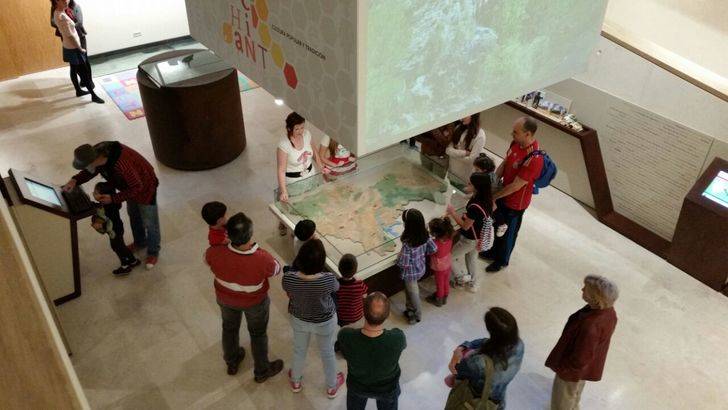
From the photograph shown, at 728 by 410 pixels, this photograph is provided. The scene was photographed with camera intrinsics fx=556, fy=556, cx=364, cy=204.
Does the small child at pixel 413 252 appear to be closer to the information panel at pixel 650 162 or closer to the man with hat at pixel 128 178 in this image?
the man with hat at pixel 128 178

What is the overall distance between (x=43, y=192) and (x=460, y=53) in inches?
176

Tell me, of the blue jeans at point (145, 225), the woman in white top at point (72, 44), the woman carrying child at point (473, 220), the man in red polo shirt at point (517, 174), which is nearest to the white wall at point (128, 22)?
the woman in white top at point (72, 44)

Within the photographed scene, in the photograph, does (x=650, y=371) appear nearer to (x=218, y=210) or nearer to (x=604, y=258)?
(x=604, y=258)

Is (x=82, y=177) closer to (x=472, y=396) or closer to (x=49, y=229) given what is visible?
(x=49, y=229)

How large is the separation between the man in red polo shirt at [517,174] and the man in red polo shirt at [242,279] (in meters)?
2.34

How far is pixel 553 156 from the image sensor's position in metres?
7.04

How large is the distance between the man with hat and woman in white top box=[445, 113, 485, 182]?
9.69 ft

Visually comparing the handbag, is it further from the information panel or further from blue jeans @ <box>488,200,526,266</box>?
the information panel

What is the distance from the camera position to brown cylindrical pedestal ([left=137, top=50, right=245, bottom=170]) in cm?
665

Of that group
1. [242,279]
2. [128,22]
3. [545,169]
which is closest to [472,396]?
[242,279]

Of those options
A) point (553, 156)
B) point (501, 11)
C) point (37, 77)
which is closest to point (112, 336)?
point (501, 11)

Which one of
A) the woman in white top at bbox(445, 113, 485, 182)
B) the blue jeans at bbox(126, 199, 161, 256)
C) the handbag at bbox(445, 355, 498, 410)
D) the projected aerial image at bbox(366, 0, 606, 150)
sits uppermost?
the projected aerial image at bbox(366, 0, 606, 150)

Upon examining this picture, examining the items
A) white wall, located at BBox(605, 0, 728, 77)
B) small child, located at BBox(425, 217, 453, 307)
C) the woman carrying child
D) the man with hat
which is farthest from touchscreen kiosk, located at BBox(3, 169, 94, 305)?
white wall, located at BBox(605, 0, 728, 77)

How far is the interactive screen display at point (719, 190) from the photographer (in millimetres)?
5391
